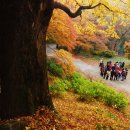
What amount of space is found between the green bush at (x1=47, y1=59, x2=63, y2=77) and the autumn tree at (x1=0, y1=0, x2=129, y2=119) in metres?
9.71

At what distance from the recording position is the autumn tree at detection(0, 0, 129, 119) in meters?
6.91

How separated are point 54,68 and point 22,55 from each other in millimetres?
10570

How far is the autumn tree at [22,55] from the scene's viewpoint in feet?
22.7

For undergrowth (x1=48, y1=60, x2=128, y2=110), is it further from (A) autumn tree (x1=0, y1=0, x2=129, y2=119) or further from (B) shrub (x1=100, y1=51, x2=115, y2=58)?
(B) shrub (x1=100, y1=51, x2=115, y2=58)

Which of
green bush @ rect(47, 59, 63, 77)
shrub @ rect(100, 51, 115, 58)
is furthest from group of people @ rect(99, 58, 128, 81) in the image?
shrub @ rect(100, 51, 115, 58)

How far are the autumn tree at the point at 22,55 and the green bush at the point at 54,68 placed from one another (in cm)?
971

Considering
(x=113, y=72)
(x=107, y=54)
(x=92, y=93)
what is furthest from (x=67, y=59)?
(x=107, y=54)

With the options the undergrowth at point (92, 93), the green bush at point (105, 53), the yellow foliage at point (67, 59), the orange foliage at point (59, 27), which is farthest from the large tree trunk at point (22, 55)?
the green bush at point (105, 53)

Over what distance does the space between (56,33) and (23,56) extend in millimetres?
7250

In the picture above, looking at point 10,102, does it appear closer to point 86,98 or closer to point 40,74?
point 40,74

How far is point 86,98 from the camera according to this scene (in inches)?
531

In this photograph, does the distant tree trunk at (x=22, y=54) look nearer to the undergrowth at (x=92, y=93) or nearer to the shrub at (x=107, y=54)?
the undergrowth at (x=92, y=93)

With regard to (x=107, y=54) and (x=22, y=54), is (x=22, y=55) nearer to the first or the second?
(x=22, y=54)

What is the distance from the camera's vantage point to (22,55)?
720cm
